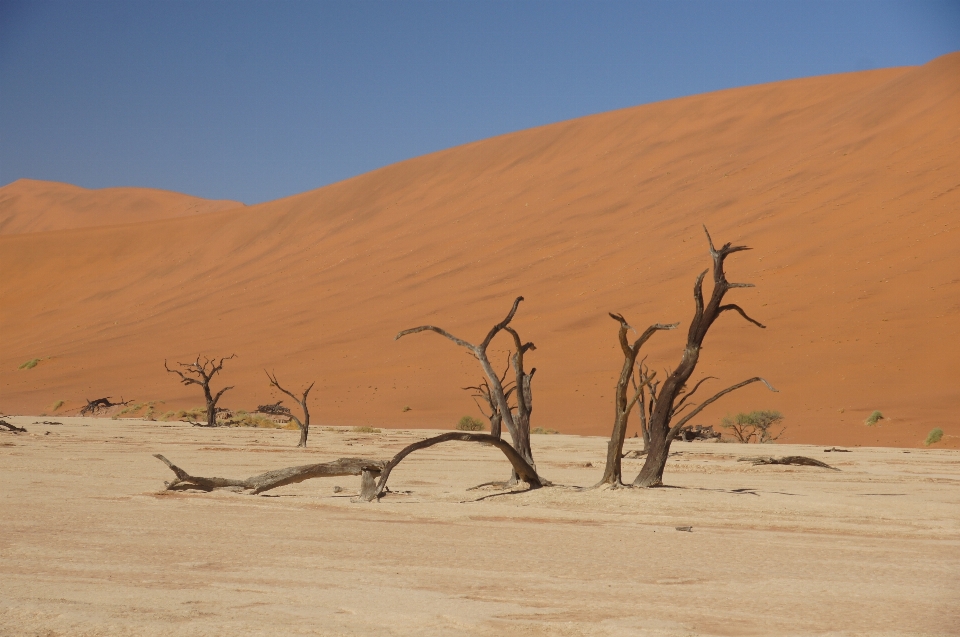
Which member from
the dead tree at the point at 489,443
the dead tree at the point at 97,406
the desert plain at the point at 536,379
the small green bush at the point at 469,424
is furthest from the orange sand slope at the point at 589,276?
the dead tree at the point at 489,443

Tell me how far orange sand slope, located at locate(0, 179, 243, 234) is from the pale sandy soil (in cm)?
11121

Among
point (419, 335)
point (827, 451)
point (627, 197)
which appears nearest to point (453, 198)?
point (627, 197)

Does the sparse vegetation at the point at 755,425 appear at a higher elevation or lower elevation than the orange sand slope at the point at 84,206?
lower

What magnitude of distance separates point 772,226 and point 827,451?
23372mm

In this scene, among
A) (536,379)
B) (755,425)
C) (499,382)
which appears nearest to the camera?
(499,382)

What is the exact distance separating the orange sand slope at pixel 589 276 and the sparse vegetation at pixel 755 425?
61 cm

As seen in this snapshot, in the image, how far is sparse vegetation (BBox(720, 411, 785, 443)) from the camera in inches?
977

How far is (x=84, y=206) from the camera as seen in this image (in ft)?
405

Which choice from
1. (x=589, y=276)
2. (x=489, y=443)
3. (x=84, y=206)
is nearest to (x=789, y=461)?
(x=489, y=443)

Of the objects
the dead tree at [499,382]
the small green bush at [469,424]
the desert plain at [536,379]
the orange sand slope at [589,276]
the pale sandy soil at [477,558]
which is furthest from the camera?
the orange sand slope at [589,276]

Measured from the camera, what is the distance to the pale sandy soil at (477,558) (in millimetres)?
5102

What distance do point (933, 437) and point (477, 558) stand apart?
57.8 feet

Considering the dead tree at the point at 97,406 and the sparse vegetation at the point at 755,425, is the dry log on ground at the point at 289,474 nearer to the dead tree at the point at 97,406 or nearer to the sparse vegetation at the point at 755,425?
the sparse vegetation at the point at 755,425

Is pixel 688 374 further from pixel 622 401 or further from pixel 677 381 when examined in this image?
pixel 622 401
